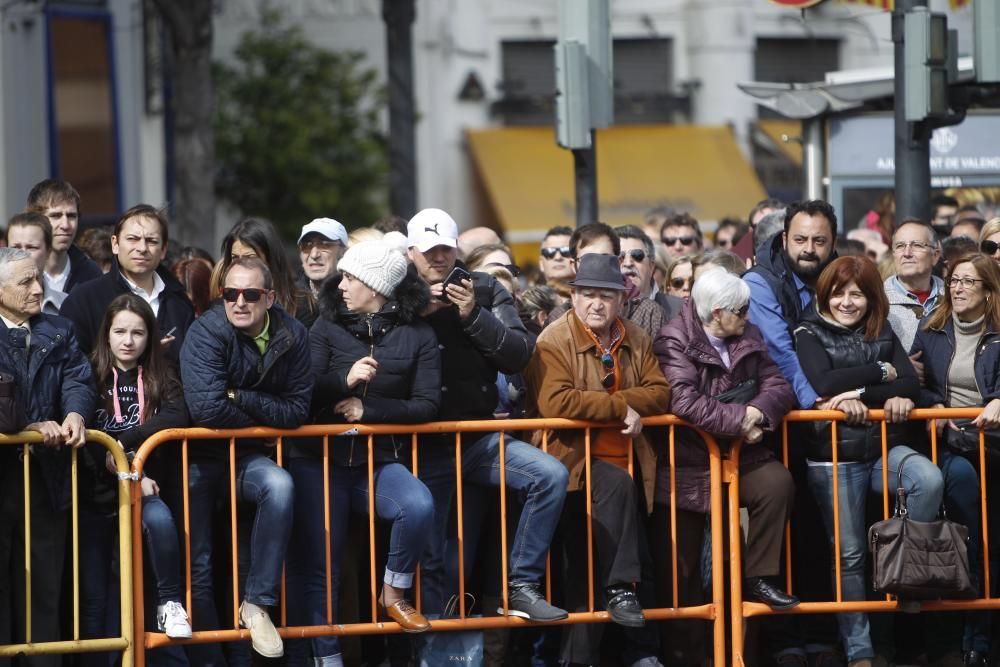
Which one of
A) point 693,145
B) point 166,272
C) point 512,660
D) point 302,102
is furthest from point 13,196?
point 512,660

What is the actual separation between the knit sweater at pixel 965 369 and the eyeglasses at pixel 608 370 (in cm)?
168

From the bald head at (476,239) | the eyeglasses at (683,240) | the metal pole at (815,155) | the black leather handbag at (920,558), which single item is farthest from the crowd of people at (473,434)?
the metal pole at (815,155)

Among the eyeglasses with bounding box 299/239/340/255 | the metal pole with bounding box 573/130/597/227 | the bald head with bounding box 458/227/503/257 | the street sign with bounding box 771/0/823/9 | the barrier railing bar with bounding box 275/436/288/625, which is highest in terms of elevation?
the street sign with bounding box 771/0/823/9

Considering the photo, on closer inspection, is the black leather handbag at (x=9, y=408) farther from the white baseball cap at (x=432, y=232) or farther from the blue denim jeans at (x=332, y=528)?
the white baseball cap at (x=432, y=232)

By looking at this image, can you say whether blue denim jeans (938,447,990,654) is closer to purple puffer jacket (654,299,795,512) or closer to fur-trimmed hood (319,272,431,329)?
purple puffer jacket (654,299,795,512)

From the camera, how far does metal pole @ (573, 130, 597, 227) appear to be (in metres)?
9.66

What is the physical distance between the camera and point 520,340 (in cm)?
709

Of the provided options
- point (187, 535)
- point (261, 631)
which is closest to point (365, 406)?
point (187, 535)

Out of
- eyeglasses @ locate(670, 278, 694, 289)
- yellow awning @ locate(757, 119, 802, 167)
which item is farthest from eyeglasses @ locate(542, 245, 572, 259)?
yellow awning @ locate(757, 119, 802, 167)

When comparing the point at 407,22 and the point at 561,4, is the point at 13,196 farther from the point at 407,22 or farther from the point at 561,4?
the point at 561,4

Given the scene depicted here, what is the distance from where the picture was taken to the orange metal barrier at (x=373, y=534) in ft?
22.1

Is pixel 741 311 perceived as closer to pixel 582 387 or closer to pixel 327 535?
pixel 582 387

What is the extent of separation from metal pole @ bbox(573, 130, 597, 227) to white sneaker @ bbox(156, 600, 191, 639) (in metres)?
3.87

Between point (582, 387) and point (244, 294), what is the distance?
1.57m
